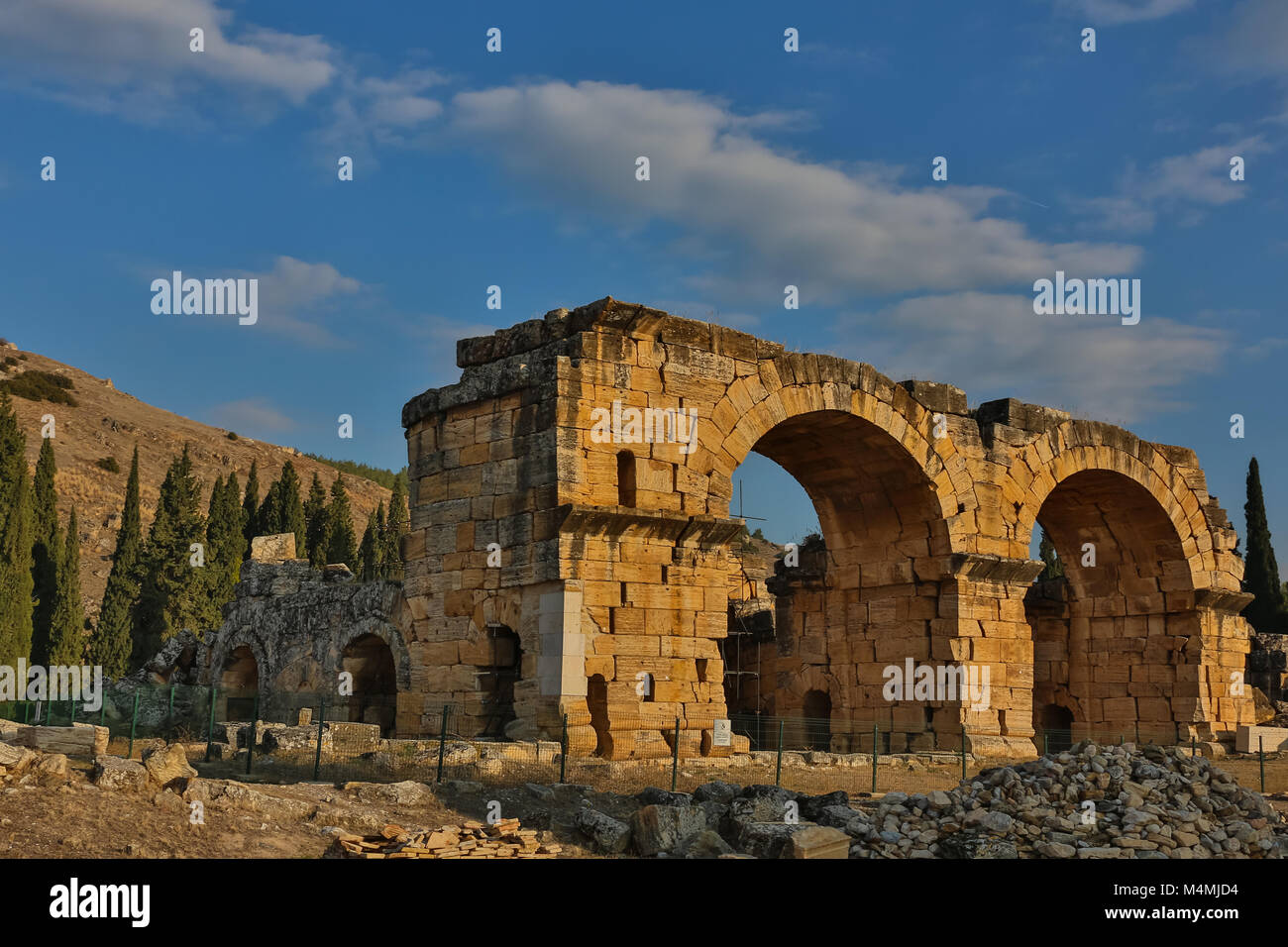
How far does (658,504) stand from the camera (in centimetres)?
1436

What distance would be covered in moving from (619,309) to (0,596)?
20356 millimetres

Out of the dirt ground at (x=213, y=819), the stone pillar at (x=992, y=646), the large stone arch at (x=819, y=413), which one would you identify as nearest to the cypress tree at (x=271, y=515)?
the large stone arch at (x=819, y=413)

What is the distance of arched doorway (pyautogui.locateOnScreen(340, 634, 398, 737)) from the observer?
64.4 ft

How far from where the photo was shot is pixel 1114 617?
2286 centimetres

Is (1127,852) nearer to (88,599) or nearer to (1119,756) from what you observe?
(1119,756)

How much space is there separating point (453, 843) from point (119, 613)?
28.0 m

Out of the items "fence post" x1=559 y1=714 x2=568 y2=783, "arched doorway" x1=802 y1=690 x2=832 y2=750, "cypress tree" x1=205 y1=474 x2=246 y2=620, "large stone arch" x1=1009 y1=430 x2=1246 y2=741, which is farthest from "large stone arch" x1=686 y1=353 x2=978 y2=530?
"cypress tree" x1=205 y1=474 x2=246 y2=620

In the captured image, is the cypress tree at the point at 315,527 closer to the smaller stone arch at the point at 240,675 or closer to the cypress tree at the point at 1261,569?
the smaller stone arch at the point at 240,675

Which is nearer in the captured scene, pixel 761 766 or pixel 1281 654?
pixel 761 766

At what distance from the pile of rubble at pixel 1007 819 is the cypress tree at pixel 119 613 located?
2652 centimetres

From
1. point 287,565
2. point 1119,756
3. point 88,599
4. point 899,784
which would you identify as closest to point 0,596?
point 287,565

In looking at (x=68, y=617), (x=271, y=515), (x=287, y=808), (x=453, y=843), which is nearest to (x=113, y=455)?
(x=271, y=515)

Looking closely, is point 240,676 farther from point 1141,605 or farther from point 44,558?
point 1141,605
